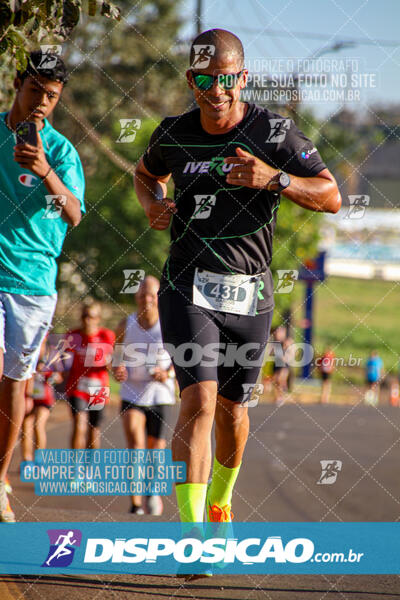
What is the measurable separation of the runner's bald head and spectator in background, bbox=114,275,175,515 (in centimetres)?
386

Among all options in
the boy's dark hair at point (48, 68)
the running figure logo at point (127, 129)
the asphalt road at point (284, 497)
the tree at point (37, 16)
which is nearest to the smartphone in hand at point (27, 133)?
the boy's dark hair at point (48, 68)

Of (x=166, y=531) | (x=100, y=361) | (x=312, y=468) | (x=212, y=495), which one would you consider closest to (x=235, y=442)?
(x=212, y=495)

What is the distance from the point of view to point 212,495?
4.05m

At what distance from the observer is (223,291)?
12.3 ft

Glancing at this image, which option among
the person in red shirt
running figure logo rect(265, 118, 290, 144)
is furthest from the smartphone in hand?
the person in red shirt

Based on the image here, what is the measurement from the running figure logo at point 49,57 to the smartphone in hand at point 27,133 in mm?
313

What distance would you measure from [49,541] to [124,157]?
1880 centimetres

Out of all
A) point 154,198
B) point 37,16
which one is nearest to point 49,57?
point 37,16

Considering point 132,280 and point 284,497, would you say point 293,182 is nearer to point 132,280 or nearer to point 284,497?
point 132,280

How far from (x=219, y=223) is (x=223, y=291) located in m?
0.30

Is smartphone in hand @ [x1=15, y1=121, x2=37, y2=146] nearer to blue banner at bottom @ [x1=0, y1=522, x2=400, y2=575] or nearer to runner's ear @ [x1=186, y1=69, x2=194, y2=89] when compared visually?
runner's ear @ [x1=186, y1=69, x2=194, y2=89]

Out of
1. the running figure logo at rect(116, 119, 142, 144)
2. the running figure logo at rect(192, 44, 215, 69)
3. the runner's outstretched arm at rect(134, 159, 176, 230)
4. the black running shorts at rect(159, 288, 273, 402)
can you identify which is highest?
the running figure logo at rect(192, 44, 215, 69)

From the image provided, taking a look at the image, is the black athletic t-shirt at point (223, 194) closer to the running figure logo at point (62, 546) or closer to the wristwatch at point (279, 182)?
the wristwatch at point (279, 182)

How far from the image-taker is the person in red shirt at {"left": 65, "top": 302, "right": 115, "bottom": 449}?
8797 mm
